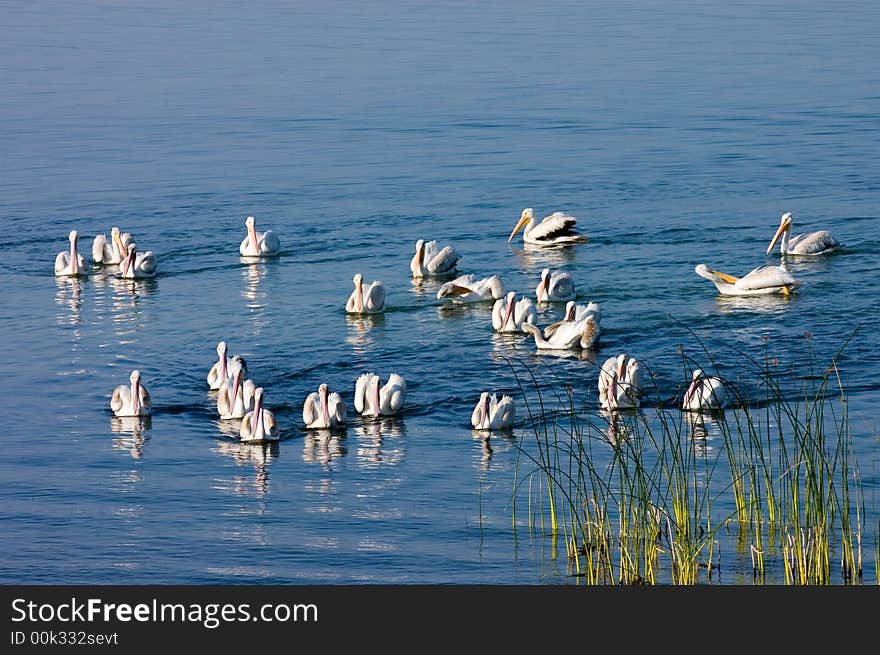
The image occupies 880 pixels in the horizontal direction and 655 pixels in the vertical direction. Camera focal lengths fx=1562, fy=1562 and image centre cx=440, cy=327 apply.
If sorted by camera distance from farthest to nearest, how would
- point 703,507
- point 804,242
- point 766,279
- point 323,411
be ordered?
point 804,242 < point 766,279 < point 323,411 < point 703,507

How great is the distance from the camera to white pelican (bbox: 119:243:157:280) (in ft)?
72.0

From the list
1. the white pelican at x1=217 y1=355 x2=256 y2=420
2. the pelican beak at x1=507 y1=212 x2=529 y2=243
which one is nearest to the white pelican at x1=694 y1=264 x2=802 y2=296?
the pelican beak at x1=507 y1=212 x2=529 y2=243

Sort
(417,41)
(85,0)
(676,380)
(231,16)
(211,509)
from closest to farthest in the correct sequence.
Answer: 1. (211,509)
2. (676,380)
3. (417,41)
4. (231,16)
5. (85,0)

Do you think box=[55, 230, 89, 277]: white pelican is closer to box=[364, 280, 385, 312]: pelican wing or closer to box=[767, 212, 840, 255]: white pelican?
box=[364, 280, 385, 312]: pelican wing

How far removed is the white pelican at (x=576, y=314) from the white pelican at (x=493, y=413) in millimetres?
3061

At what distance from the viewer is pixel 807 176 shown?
2755cm

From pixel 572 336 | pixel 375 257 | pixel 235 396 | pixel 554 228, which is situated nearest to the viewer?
pixel 235 396

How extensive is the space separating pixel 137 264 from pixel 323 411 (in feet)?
25.1

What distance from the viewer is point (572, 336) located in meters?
17.4

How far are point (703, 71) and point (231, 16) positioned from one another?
82.8 feet

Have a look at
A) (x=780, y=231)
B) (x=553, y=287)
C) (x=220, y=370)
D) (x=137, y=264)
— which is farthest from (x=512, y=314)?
(x=137, y=264)

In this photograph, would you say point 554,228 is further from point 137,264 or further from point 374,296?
point 137,264
